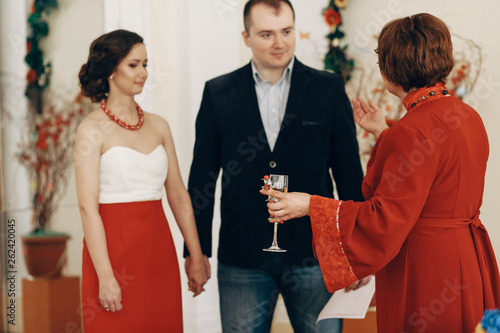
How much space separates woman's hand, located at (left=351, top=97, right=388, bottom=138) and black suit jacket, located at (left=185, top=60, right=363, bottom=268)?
96mm

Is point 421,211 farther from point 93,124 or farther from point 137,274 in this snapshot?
point 93,124

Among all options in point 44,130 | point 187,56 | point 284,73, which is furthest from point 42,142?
point 284,73

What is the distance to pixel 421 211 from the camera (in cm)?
154

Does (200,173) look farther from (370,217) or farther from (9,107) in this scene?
(9,107)

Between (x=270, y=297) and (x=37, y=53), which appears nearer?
(x=270, y=297)

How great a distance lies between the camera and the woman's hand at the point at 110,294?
6.44 ft

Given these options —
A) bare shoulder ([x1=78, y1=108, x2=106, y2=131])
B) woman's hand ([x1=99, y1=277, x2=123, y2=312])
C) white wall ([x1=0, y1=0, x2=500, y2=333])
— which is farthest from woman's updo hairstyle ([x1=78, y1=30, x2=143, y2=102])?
white wall ([x1=0, y1=0, x2=500, y2=333])

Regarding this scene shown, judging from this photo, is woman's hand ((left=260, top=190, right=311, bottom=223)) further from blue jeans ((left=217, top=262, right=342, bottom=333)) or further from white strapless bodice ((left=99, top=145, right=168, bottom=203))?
white strapless bodice ((left=99, top=145, right=168, bottom=203))

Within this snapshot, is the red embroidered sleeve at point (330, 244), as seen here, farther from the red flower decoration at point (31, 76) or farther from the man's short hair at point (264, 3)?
the red flower decoration at point (31, 76)

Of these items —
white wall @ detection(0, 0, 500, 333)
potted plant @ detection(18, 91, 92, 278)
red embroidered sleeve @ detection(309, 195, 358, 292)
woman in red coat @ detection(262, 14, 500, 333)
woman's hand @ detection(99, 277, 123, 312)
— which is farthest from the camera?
potted plant @ detection(18, 91, 92, 278)

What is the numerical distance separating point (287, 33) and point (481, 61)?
145cm

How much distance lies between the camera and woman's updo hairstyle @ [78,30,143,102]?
6.95 ft

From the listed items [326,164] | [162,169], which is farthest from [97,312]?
[326,164]

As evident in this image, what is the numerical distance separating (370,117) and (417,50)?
54cm
